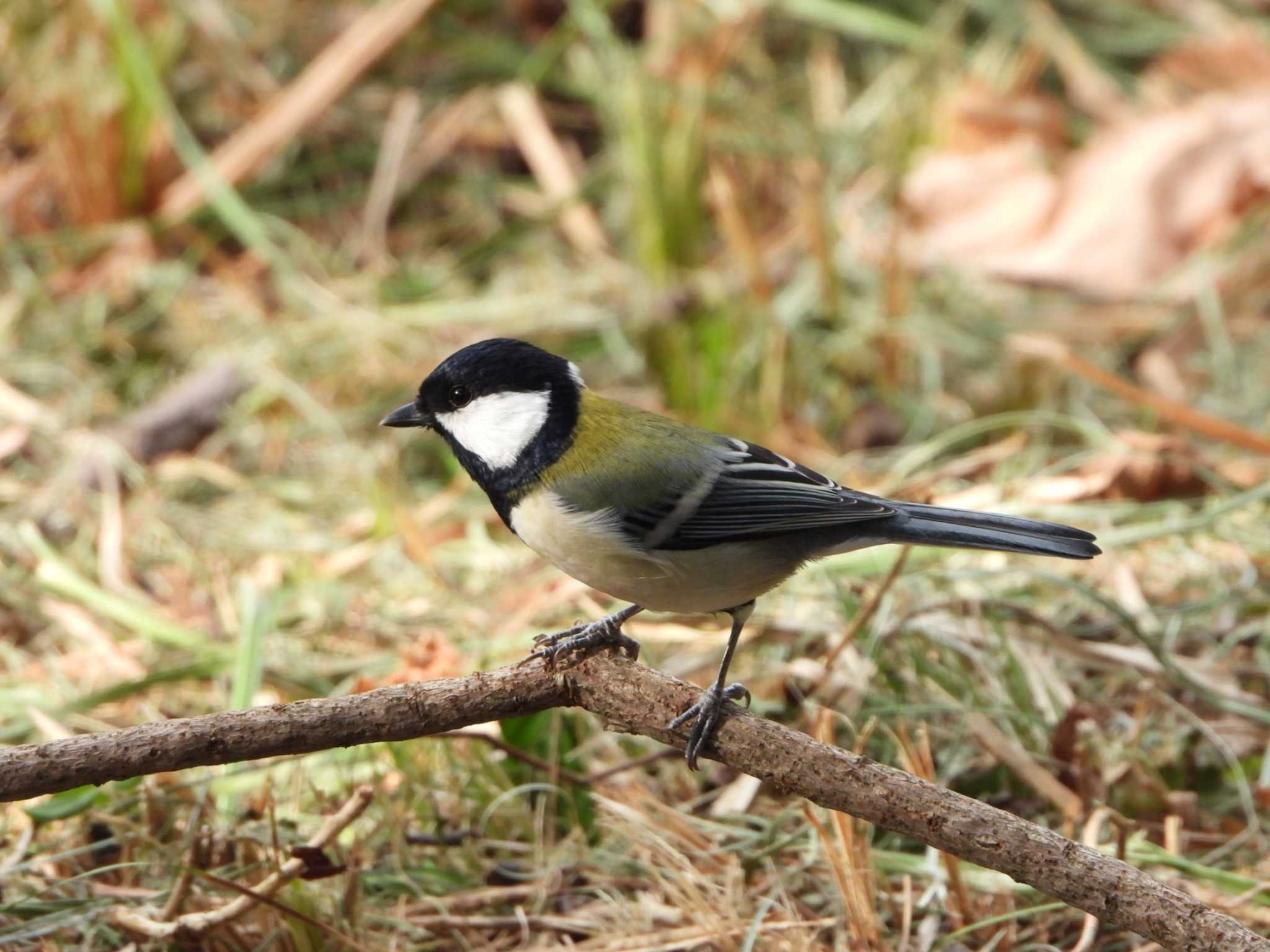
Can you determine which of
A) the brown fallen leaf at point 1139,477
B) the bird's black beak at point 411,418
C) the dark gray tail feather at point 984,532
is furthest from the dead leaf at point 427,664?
the brown fallen leaf at point 1139,477

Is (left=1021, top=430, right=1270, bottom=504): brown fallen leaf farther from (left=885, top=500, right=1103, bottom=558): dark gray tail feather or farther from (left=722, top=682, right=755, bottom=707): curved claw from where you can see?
(left=722, top=682, right=755, bottom=707): curved claw

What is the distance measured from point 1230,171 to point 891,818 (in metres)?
3.66

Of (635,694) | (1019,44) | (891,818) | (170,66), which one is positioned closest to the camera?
(891,818)

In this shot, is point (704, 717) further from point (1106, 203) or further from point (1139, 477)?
point (1106, 203)

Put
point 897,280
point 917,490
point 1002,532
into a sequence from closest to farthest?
point 1002,532
point 917,490
point 897,280

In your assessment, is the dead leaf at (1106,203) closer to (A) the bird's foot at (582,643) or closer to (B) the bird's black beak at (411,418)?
(B) the bird's black beak at (411,418)

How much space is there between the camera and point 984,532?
2086 millimetres

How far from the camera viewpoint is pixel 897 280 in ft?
13.3

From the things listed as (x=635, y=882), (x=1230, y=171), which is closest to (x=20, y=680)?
(x=635, y=882)

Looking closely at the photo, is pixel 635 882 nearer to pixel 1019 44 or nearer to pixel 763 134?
pixel 763 134

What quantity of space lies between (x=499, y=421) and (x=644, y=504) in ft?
1.00

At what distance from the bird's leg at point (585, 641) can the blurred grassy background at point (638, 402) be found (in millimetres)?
271

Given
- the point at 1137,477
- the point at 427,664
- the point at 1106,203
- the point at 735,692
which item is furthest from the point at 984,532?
the point at 1106,203

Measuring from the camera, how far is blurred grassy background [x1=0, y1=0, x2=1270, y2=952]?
7.00ft
